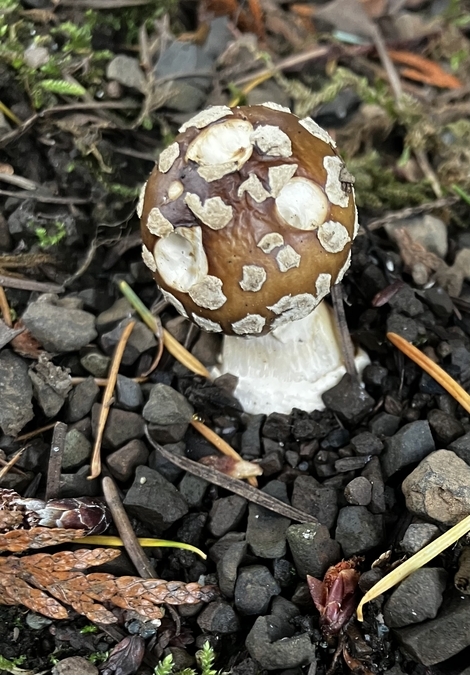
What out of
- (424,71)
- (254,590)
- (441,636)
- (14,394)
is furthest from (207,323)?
(424,71)

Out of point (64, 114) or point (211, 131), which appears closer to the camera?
point (211, 131)

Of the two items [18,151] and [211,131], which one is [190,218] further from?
[18,151]

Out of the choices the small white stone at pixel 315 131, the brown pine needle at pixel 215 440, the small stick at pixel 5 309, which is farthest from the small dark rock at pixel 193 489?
the small white stone at pixel 315 131

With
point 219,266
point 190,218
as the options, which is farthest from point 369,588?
point 190,218

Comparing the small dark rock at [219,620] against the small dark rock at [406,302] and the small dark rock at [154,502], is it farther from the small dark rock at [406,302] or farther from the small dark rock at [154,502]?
the small dark rock at [406,302]

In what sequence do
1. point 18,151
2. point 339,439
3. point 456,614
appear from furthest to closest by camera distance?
point 18,151 < point 339,439 < point 456,614

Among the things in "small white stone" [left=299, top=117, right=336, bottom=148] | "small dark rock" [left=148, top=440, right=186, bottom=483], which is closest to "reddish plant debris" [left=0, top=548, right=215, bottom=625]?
"small dark rock" [left=148, top=440, right=186, bottom=483]

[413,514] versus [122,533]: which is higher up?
[122,533]

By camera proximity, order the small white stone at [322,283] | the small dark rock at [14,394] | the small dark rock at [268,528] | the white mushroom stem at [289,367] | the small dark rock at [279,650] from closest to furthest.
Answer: the small dark rock at [279,650]
the small white stone at [322,283]
the small dark rock at [268,528]
the small dark rock at [14,394]
the white mushroom stem at [289,367]
